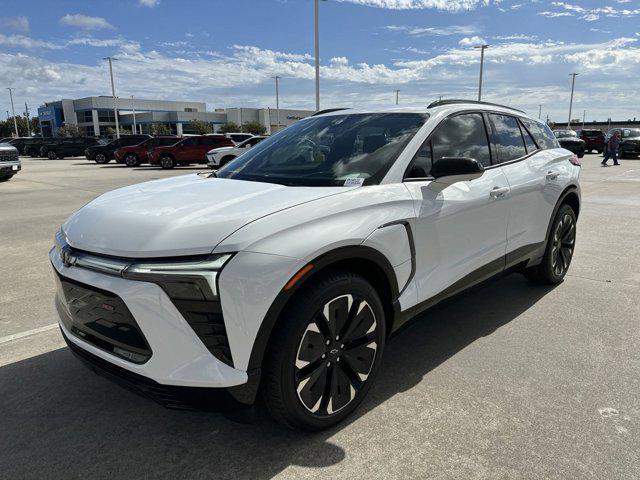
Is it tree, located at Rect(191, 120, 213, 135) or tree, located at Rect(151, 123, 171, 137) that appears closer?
tree, located at Rect(191, 120, 213, 135)

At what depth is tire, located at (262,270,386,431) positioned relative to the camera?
2.30m

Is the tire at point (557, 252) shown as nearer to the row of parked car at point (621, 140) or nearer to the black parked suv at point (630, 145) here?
the row of parked car at point (621, 140)

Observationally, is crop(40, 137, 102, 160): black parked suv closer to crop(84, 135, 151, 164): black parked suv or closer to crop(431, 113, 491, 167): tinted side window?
crop(84, 135, 151, 164): black parked suv

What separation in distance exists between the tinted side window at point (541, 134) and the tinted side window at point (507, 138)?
28 cm

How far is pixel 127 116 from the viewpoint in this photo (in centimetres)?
10338

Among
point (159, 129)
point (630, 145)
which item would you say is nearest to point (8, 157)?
point (630, 145)

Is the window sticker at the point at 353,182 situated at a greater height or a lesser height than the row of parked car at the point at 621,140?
greater

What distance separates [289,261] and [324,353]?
0.56 m

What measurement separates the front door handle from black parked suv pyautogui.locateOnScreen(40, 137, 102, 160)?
37046 millimetres

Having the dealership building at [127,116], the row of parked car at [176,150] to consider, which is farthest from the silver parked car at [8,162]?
the dealership building at [127,116]

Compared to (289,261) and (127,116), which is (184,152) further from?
(127,116)

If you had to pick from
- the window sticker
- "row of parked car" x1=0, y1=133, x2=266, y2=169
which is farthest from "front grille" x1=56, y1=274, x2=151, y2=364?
"row of parked car" x1=0, y1=133, x2=266, y2=169

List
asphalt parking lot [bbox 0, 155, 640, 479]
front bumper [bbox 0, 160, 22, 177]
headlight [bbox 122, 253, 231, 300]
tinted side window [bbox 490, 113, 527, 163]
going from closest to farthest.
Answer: headlight [bbox 122, 253, 231, 300], asphalt parking lot [bbox 0, 155, 640, 479], tinted side window [bbox 490, 113, 527, 163], front bumper [bbox 0, 160, 22, 177]

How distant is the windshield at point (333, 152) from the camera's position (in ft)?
9.71
